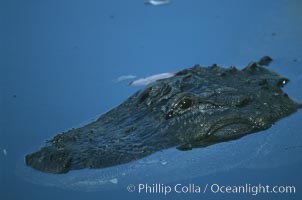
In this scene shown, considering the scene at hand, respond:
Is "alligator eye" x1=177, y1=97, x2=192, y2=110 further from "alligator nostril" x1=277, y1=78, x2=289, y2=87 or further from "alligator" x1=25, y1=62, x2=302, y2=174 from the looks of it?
"alligator nostril" x1=277, y1=78, x2=289, y2=87

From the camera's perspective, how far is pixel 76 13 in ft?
19.9

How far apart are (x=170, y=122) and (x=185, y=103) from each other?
6.7 inches

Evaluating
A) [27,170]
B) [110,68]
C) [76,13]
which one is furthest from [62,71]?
[27,170]

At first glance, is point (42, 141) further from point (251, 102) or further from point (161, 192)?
point (251, 102)

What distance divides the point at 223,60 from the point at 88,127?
6.28ft

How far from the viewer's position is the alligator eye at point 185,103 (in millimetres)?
3515

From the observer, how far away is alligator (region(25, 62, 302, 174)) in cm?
319
